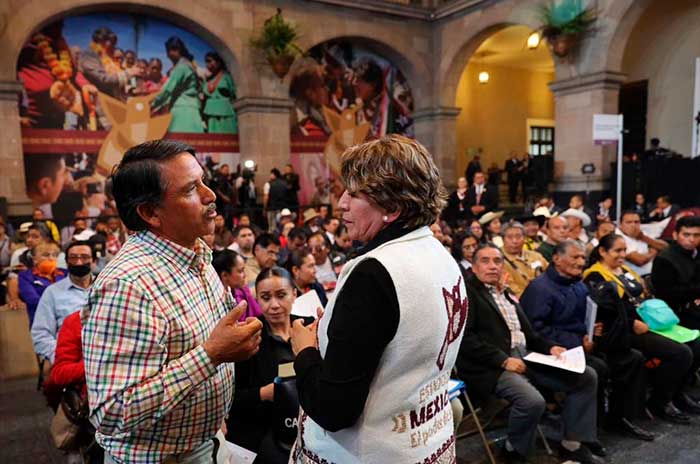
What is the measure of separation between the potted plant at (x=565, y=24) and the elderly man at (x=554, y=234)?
6248mm

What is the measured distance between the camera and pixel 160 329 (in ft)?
3.91

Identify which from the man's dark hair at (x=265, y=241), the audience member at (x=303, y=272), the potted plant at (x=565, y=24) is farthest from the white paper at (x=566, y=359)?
the potted plant at (x=565, y=24)

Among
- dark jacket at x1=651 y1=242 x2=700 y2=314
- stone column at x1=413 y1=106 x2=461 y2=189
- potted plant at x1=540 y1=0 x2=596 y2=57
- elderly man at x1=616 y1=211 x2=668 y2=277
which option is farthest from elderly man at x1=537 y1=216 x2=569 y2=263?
stone column at x1=413 y1=106 x2=461 y2=189

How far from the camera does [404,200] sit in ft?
4.09

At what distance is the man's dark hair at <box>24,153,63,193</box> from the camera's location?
9.88m

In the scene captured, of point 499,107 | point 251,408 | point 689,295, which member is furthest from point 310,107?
point 251,408

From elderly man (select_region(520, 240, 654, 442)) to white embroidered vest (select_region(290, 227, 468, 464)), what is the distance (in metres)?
2.47

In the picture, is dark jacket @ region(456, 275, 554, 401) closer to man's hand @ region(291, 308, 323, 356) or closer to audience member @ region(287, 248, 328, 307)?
audience member @ region(287, 248, 328, 307)

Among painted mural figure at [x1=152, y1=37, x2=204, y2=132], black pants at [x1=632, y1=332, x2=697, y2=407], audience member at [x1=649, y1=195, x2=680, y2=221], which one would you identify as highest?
painted mural figure at [x1=152, y1=37, x2=204, y2=132]

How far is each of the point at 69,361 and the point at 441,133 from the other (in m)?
12.6

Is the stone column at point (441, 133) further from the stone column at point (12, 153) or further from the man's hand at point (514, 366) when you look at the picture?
the man's hand at point (514, 366)

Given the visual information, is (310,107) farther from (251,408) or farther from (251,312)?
(251,408)

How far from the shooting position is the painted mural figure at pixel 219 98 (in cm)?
1152

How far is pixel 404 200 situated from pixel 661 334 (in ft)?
11.9
